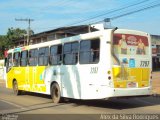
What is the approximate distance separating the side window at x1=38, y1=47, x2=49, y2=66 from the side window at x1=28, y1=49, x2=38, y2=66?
0.49m

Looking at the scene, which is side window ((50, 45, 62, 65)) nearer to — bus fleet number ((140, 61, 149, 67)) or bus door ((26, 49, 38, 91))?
bus door ((26, 49, 38, 91))

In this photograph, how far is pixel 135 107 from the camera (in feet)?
48.8

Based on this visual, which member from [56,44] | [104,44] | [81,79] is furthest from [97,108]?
[56,44]

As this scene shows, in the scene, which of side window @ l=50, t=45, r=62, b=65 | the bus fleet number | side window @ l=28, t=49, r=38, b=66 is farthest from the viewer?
side window @ l=28, t=49, r=38, b=66

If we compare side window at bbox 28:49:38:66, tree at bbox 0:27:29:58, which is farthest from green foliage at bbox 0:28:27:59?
side window at bbox 28:49:38:66

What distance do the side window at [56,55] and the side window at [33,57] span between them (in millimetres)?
1906

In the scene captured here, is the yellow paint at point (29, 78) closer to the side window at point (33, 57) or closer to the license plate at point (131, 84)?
the side window at point (33, 57)

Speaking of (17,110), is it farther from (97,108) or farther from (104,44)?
(104,44)

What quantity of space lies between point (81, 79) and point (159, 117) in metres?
4.04

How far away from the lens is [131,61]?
14.4 m

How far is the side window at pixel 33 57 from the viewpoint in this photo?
19.4 meters

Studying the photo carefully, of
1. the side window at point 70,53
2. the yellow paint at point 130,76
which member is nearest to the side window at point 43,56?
the side window at point 70,53

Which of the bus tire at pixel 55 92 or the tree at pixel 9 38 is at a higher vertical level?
the tree at pixel 9 38

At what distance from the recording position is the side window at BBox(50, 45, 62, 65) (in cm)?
1691
